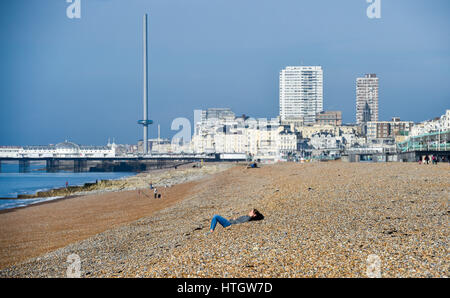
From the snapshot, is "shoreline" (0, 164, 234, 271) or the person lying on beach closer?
the person lying on beach

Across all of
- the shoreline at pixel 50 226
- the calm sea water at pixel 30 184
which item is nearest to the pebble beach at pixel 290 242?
the shoreline at pixel 50 226

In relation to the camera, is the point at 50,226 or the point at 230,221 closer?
the point at 230,221

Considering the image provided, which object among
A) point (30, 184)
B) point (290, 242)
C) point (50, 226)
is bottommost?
point (30, 184)

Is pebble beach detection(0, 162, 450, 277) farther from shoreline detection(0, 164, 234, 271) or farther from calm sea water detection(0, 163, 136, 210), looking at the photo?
calm sea water detection(0, 163, 136, 210)

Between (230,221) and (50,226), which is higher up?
(230,221)

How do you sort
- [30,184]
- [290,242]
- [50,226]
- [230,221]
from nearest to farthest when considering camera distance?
[290,242] < [230,221] < [50,226] < [30,184]

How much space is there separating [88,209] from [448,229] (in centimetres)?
2088

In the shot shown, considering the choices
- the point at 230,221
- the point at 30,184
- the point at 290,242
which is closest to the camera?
Answer: the point at 290,242

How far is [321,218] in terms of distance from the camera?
36.6ft

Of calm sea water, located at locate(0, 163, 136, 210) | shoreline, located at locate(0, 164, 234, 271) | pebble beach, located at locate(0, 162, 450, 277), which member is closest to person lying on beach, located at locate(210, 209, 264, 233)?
pebble beach, located at locate(0, 162, 450, 277)

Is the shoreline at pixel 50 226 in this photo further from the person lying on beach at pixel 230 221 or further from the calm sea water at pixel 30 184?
the calm sea water at pixel 30 184

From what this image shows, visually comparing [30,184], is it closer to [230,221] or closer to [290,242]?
[230,221]


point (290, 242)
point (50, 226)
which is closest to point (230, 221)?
point (290, 242)
